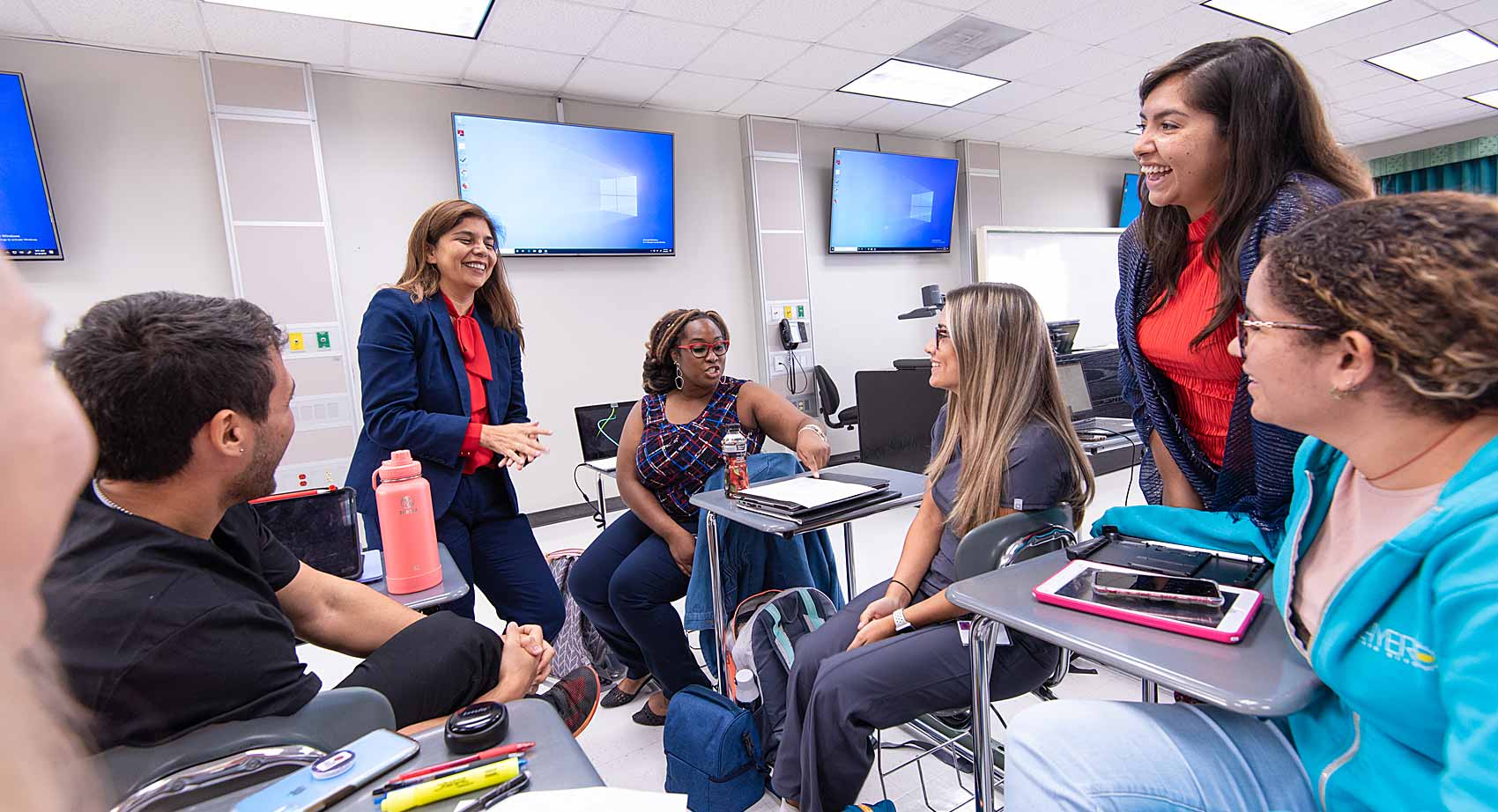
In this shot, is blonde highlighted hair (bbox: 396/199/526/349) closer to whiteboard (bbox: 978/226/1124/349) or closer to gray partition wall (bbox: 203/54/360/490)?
gray partition wall (bbox: 203/54/360/490)

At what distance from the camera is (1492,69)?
5492mm

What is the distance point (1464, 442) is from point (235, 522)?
5.47 feet

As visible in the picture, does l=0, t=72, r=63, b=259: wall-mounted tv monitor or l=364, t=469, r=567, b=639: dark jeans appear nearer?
l=364, t=469, r=567, b=639: dark jeans

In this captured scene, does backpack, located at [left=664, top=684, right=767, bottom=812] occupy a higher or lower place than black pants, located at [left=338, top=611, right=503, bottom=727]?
lower

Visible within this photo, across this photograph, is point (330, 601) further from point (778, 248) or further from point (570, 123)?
point (778, 248)

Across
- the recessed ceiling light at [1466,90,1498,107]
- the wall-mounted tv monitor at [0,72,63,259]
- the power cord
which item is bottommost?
the power cord

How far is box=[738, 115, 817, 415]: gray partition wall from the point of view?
17.5 ft

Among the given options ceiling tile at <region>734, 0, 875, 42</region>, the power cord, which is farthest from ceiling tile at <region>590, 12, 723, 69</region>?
the power cord

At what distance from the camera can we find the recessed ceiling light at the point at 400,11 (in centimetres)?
324

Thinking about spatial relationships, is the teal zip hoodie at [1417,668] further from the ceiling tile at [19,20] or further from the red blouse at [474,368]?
the ceiling tile at [19,20]

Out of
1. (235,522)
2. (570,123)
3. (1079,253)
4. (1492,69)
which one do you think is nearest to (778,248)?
(570,123)

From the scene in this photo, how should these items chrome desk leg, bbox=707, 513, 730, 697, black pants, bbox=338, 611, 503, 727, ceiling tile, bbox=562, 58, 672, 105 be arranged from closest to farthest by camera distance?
1. black pants, bbox=338, 611, 503, 727
2. chrome desk leg, bbox=707, 513, 730, 697
3. ceiling tile, bbox=562, 58, 672, 105

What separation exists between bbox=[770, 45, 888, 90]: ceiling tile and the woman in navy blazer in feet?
9.58

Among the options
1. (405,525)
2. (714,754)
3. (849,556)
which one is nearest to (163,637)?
(405,525)
